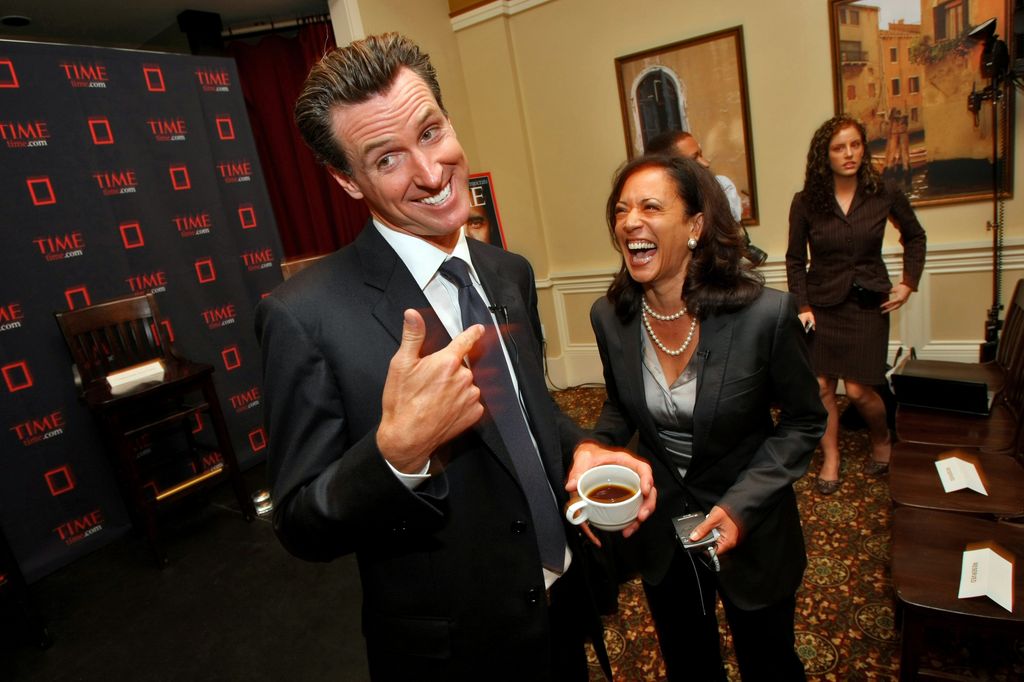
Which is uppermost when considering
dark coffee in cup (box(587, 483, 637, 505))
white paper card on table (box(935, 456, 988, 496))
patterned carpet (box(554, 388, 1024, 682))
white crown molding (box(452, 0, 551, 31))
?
white crown molding (box(452, 0, 551, 31))

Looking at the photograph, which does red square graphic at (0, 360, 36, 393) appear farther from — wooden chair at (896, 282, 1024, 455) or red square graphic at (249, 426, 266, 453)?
wooden chair at (896, 282, 1024, 455)

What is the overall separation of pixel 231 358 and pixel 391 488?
4.01 m

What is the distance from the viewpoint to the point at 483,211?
4.11 metres

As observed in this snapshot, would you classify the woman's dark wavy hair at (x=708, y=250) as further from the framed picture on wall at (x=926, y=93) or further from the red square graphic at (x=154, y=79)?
the red square graphic at (x=154, y=79)

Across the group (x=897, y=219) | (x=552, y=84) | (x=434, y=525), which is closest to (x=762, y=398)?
(x=434, y=525)

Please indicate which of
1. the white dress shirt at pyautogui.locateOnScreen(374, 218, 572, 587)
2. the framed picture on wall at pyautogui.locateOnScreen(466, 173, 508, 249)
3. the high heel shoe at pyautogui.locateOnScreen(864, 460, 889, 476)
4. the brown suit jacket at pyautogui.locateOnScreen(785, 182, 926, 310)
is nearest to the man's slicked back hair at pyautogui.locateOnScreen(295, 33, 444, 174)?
the white dress shirt at pyautogui.locateOnScreen(374, 218, 572, 587)

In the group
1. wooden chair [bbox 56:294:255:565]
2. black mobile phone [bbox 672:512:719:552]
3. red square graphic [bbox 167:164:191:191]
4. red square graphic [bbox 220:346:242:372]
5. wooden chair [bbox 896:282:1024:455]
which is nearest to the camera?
black mobile phone [bbox 672:512:719:552]

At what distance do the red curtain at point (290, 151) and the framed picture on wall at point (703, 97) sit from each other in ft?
8.42

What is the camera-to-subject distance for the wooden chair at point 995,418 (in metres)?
2.36

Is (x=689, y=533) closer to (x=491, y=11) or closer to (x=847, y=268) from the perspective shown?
(x=847, y=268)

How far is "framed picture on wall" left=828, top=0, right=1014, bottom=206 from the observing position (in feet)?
10.7

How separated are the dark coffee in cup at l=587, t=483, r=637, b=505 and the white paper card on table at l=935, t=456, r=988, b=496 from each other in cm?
153

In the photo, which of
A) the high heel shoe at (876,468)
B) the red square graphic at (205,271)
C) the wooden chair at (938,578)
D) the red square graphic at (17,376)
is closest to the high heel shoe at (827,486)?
the high heel shoe at (876,468)

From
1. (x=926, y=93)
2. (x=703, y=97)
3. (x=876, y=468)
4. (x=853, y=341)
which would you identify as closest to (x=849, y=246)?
(x=853, y=341)
